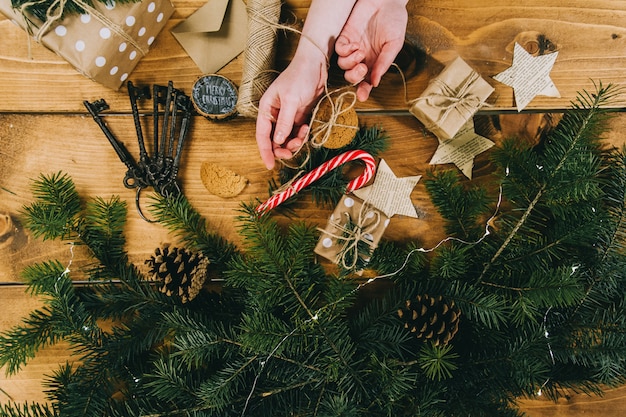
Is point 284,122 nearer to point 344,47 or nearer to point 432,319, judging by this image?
point 344,47

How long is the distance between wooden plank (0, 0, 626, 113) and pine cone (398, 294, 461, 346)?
1.69ft

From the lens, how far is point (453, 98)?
1.08m

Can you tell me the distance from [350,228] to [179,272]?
1.33 ft

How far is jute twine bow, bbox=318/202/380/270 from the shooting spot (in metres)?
1.05

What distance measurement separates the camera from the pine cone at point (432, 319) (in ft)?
3.08

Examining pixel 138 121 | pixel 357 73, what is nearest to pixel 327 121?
pixel 357 73

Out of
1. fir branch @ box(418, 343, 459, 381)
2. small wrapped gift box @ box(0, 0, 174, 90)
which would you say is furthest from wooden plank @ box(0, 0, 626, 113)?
fir branch @ box(418, 343, 459, 381)

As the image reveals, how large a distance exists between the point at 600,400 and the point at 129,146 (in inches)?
55.3

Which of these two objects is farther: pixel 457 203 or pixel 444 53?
pixel 444 53

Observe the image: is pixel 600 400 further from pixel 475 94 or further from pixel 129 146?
pixel 129 146

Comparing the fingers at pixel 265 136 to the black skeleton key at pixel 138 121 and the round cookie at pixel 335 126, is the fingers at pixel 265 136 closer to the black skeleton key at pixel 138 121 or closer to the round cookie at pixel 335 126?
the round cookie at pixel 335 126

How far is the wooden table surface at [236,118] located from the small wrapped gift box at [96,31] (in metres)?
0.10

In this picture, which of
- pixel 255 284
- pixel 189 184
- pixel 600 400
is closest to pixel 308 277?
pixel 255 284

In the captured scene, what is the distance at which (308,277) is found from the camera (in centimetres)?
105
